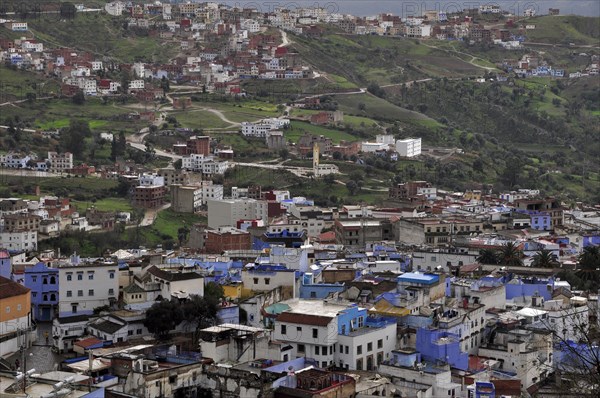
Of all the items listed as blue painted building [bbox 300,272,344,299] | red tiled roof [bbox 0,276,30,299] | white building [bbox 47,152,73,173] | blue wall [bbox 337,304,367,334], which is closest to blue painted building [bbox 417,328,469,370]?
blue wall [bbox 337,304,367,334]

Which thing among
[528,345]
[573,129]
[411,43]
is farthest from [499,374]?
[411,43]

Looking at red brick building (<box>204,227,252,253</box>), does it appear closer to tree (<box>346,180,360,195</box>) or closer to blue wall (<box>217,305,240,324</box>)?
blue wall (<box>217,305,240,324</box>)

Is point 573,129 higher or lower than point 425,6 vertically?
lower

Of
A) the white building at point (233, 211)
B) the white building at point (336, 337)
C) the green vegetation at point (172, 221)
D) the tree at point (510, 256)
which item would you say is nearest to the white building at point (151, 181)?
the green vegetation at point (172, 221)

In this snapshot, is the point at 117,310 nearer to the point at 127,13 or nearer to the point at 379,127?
the point at 379,127

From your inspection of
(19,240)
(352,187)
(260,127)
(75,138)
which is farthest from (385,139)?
(19,240)

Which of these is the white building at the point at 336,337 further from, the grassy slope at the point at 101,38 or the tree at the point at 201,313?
the grassy slope at the point at 101,38
